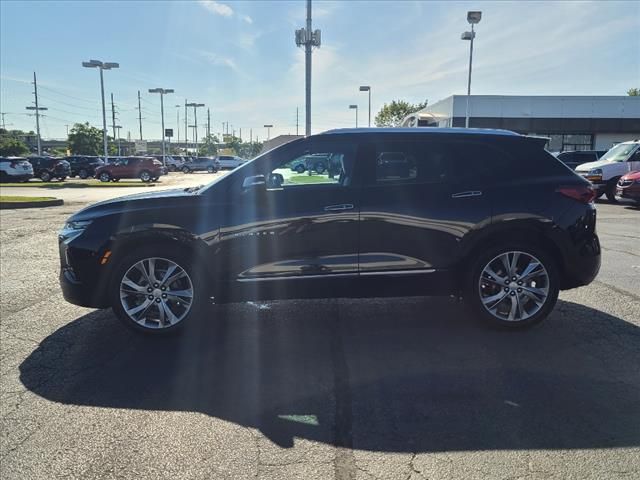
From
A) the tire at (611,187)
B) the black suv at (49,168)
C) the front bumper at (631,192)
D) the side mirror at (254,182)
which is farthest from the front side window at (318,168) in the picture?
the black suv at (49,168)

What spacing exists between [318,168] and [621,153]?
1621cm

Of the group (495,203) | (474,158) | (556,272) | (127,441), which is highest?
(474,158)

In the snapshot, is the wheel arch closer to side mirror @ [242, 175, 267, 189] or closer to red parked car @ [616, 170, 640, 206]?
side mirror @ [242, 175, 267, 189]

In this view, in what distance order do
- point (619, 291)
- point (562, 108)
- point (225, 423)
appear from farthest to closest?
point (562, 108), point (619, 291), point (225, 423)

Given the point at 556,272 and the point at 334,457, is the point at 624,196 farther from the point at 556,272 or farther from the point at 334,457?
the point at 334,457

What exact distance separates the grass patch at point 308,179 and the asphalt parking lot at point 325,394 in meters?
1.44

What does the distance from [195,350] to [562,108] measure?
42642 mm

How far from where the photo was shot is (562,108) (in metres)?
40.2

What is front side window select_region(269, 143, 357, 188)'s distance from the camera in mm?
4742

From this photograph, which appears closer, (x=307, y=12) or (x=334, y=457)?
(x=334, y=457)

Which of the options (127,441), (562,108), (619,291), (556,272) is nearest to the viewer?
(127,441)

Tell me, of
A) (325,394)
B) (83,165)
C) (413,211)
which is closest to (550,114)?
(83,165)

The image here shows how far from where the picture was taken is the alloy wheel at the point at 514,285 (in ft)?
15.7

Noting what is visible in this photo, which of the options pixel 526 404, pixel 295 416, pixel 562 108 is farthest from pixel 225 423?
pixel 562 108
